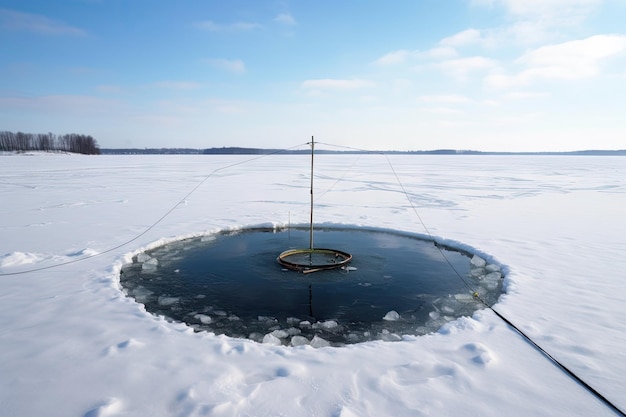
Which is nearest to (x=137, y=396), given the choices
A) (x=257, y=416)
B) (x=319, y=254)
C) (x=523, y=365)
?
(x=257, y=416)

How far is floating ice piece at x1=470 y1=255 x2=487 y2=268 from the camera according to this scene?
7.11m

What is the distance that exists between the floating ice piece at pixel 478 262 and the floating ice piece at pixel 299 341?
4524 millimetres

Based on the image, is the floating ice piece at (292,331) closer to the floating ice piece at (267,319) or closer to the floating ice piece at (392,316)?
the floating ice piece at (267,319)

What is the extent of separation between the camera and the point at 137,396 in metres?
2.94

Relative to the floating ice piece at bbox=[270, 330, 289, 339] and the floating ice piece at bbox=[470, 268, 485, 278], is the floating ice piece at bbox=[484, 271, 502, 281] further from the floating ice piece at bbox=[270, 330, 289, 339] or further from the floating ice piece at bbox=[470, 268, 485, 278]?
the floating ice piece at bbox=[270, 330, 289, 339]

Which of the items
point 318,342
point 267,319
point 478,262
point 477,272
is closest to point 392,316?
point 318,342

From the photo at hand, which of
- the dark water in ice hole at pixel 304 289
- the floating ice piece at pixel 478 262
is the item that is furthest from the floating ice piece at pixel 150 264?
the floating ice piece at pixel 478 262

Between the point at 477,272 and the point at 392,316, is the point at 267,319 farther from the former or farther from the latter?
the point at 477,272

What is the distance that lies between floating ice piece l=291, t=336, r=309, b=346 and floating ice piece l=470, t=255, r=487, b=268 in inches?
178

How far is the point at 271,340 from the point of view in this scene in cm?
415

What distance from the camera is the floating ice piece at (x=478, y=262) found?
280 inches

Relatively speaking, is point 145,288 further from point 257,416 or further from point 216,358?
point 257,416

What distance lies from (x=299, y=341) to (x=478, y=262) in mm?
4733

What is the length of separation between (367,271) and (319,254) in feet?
5.21
